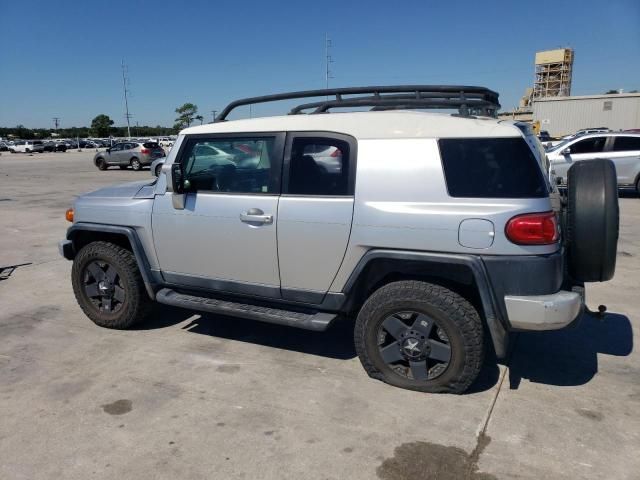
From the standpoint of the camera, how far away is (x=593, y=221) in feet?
10.4

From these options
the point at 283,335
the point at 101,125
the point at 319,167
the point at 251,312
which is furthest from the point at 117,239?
the point at 101,125

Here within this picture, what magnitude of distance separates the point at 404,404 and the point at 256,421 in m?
0.93

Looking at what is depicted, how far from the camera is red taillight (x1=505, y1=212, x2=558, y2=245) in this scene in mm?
2955

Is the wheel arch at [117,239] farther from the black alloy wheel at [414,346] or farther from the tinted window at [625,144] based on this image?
the tinted window at [625,144]

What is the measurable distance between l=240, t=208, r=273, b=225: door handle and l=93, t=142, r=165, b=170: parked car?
2379cm

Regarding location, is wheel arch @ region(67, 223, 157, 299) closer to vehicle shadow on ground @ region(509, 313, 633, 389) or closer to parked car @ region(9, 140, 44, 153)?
vehicle shadow on ground @ region(509, 313, 633, 389)

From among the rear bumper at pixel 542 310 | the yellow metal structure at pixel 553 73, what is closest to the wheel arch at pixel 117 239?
the rear bumper at pixel 542 310

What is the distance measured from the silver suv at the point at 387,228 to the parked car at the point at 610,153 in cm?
1088

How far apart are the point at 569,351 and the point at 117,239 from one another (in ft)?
12.7

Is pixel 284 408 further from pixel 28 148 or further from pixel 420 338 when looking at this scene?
pixel 28 148

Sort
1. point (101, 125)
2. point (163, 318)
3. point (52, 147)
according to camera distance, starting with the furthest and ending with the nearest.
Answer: point (101, 125) < point (52, 147) < point (163, 318)

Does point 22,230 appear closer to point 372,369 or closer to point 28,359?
point 28,359

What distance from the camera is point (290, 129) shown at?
12.1ft

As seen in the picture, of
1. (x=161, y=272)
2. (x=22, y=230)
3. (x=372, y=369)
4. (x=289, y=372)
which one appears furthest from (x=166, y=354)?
(x=22, y=230)
